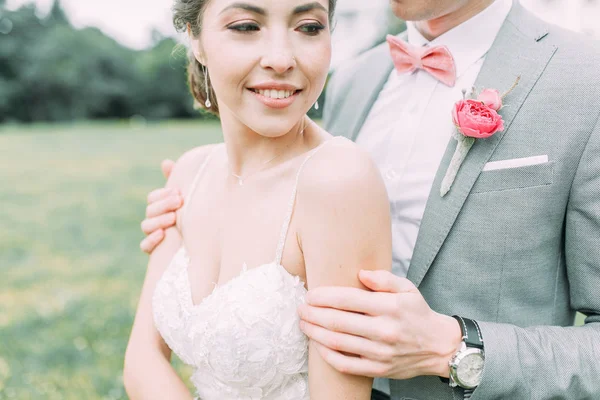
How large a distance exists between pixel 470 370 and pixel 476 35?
128 centimetres

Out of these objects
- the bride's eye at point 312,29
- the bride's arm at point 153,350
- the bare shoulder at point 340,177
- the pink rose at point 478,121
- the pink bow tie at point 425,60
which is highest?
the bride's eye at point 312,29

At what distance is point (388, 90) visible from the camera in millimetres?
2820

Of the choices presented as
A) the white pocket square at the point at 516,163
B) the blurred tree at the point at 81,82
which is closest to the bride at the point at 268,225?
the white pocket square at the point at 516,163

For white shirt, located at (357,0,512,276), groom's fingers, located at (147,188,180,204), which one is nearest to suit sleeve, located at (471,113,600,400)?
white shirt, located at (357,0,512,276)

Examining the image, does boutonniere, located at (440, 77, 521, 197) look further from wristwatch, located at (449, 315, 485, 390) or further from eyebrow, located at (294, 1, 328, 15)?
eyebrow, located at (294, 1, 328, 15)

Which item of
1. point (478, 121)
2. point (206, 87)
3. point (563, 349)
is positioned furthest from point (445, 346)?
point (206, 87)

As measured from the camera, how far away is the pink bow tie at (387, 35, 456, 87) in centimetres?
252

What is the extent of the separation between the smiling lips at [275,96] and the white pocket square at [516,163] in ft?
2.32

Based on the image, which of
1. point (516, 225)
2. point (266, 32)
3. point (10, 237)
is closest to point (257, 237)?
point (266, 32)

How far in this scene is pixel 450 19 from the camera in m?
2.59

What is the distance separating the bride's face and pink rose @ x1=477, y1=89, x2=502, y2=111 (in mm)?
553

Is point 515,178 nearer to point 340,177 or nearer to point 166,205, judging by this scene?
point 340,177

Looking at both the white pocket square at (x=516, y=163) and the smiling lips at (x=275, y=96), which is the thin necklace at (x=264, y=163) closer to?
the smiling lips at (x=275, y=96)

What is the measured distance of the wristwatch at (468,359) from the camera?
80.0 inches
